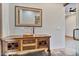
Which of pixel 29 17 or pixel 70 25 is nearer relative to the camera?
pixel 70 25

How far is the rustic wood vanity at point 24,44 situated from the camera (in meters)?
2.22

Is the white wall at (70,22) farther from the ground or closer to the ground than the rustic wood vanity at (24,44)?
farther from the ground

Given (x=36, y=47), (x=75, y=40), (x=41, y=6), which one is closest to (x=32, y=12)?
(x=41, y=6)

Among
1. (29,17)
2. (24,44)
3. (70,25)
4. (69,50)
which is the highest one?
(29,17)

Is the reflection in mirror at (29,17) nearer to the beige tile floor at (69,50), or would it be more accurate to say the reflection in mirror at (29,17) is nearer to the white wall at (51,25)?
the white wall at (51,25)

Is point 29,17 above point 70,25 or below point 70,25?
above

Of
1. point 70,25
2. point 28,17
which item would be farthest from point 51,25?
point 28,17

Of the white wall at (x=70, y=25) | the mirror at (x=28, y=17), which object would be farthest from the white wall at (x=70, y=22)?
the mirror at (x=28, y=17)

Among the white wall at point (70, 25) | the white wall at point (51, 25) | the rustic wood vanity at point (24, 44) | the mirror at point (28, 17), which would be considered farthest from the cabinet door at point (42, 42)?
the white wall at point (70, 25)

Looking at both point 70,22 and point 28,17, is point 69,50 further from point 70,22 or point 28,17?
point 28,17

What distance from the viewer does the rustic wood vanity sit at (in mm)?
2221

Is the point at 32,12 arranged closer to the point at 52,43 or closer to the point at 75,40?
the point at 52,43

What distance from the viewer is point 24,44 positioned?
234cm

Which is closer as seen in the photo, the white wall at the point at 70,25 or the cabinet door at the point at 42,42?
the white wall at the point at 70,25
